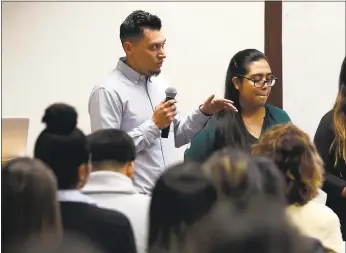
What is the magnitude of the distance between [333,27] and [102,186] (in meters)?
2.59

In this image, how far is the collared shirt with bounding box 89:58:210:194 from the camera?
298 centimetres

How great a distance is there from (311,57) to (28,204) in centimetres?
289

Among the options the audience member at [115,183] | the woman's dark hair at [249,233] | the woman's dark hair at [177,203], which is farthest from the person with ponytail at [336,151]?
the woman's dark hair at [249,233]

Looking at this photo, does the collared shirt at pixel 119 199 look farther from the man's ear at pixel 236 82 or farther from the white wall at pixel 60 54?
the white wall at pixel 60 54

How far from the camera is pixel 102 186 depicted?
227cm

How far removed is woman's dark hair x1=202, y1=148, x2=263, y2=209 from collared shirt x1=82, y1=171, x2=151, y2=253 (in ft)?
1.41

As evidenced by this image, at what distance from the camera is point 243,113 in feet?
10.1

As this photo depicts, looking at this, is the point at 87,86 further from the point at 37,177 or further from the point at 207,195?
the point at 207,195

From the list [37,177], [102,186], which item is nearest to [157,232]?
[37,177]

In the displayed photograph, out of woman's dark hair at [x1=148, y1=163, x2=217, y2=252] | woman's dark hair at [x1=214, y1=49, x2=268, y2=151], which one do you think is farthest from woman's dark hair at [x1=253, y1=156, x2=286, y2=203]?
woman's dark hair at [x1=214, y1=49, x2=268, y2=151]

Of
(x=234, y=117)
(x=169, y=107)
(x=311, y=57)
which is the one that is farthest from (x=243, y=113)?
(x=311, y=57)

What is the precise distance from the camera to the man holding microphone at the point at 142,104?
2965mm

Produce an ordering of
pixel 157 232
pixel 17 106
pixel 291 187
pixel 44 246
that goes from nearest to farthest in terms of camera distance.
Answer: pixel 44 246 → pixel 157 232 → pixel 291 187 → pixel 17 106

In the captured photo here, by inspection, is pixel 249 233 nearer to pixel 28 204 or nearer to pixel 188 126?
pixel 28 204
